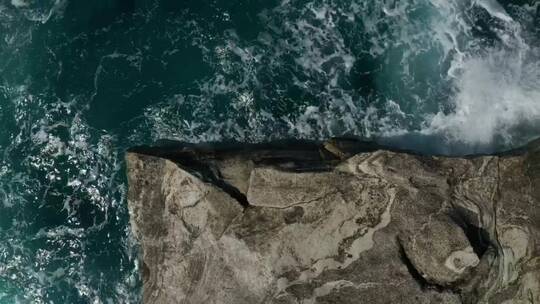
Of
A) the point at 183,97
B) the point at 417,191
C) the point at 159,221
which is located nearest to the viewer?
the point at 417,191

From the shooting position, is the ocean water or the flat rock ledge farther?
the ocean water

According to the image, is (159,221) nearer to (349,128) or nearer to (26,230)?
(26,230)

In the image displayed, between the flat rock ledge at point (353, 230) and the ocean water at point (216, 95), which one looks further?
the ocean water at point (216, 95)

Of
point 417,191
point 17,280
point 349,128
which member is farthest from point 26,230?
point 417,191

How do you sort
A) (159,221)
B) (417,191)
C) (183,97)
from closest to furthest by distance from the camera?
(417,191)
(159,221)
(183,97)
